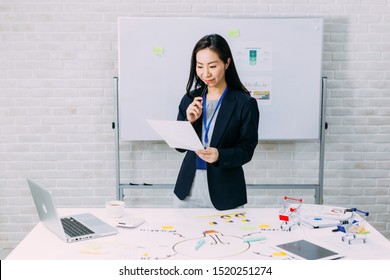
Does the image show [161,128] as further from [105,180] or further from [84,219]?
[105,180]

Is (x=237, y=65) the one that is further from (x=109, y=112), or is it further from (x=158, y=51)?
(x=109, y=112)

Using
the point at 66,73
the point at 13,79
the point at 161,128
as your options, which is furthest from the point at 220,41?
the point at 13,79

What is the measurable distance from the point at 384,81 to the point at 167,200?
1.83 meters

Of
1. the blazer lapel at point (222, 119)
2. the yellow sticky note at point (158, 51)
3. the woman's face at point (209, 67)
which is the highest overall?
the yellow sticky note at point (158, 51)

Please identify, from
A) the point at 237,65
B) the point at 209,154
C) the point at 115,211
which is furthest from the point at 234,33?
the point at 115,211

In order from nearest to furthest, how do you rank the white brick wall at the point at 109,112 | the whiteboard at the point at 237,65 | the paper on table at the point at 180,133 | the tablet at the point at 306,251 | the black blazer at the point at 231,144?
the tablet at the point at 306,251 < the paper on table at the point at 180,133 < the black blazer at the point at 231,144 < the whiteboard at the point at 237,65 < the white brick wall at the point at 109,112

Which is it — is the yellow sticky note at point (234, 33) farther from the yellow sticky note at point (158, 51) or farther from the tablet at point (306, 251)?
the tablet at point (306, 251)

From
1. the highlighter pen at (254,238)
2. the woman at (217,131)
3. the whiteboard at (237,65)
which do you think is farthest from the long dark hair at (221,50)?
the whiteboard at (237,65)

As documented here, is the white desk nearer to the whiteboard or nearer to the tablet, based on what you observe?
the tablet

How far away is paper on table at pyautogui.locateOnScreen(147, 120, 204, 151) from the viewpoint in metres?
2.00

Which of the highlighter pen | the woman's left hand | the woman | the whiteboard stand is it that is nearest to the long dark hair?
the woman

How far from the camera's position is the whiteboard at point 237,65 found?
3340 millimetres

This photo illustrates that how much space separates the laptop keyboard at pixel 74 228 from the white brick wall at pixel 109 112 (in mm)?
1617

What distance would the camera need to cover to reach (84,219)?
2008 mm
